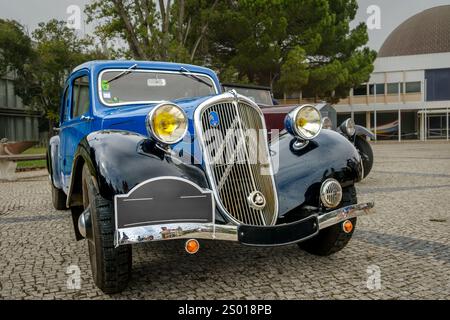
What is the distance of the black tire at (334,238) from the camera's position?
3.35 metres

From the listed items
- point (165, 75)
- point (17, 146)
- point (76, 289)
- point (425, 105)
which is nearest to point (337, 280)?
point (76, 289)

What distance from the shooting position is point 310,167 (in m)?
3.25

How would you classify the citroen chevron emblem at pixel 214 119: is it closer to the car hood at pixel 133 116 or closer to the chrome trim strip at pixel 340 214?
the car hood at pixel 133 116

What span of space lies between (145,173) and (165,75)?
6.69 feet

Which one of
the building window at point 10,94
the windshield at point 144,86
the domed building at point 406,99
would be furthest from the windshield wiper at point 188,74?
the domed building at point 406,99

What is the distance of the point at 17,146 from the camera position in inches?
474

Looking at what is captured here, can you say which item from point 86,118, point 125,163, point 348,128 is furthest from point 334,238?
point 348,128

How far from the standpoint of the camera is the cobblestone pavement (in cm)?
287

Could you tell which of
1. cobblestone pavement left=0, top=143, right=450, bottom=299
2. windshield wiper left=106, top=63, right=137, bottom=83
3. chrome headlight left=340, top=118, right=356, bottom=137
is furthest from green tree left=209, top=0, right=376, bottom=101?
cobblestone pavement left=0, top=143, right=450, bottom=299

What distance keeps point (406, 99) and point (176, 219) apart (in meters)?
36.6

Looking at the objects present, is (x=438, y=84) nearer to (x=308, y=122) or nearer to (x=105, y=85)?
(x=308, y=122)

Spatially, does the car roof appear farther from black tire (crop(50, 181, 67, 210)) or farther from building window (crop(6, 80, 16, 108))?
building window (crop(6, 80, 16, 108))

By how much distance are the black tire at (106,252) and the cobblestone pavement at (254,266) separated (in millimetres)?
153

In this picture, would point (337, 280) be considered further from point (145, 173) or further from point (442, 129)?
point (442, 129)
